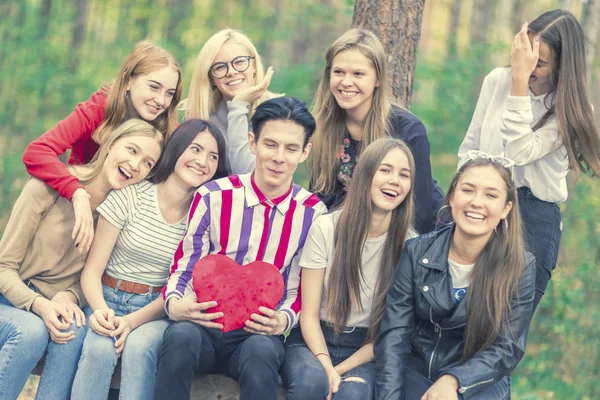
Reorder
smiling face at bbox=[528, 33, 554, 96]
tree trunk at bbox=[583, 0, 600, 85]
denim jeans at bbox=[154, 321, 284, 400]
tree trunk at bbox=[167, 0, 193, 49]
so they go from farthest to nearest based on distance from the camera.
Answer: tree trunk at bbox=[167, 0, 193, 49] → tree trunk at bbox=[583, 0, 600, 85] → smiling face at bbox=[528, 33, 554, 96] → denim jeans at bbox=[154, 321, 284, 400]

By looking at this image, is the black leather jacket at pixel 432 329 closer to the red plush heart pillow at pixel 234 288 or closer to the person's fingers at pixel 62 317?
the red plush heart pillow at pixel 234 288

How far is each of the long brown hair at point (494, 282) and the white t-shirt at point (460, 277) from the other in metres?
0.04

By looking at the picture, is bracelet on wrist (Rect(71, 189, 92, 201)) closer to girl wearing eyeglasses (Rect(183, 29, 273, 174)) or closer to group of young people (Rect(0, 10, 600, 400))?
group of young people (Rect(0, 10, 600, 400))

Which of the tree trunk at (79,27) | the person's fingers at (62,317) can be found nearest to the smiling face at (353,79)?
the person's fingers at (62,317)

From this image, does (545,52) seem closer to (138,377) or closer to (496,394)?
(496,394)

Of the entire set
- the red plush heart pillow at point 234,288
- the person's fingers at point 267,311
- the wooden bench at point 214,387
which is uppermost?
the red plush heart pillow at point 234,288

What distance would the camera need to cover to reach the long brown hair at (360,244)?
11.4 feet

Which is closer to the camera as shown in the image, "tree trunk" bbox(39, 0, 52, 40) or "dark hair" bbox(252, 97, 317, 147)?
"dark hair" bbox(252, 97, 317, 147)

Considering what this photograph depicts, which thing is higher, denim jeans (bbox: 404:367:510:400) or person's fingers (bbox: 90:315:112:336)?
person's fingers (bbox: 90:315:112:336)

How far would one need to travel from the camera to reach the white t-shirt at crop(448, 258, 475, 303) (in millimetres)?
3293

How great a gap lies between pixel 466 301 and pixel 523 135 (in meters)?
0.88

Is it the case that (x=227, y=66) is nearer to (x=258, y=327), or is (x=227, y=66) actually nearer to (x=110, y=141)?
(x=110, y=141)

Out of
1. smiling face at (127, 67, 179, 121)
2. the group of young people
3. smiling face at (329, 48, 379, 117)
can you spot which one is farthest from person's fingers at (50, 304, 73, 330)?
smiling face at (329, 48, 379, 117)

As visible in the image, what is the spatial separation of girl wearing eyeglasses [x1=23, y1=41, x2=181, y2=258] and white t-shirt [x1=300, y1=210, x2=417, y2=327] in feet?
3.49
